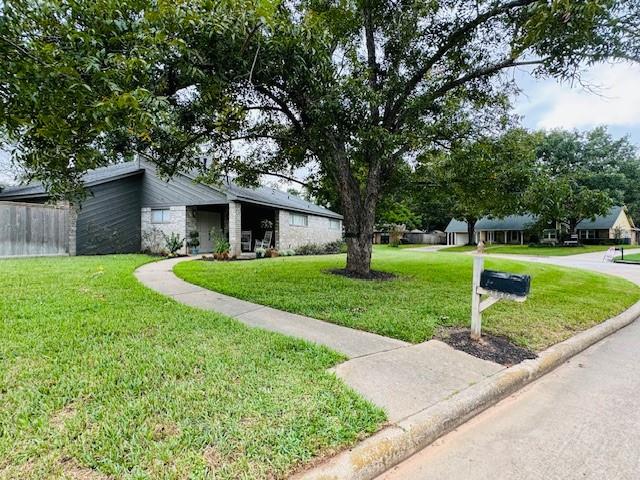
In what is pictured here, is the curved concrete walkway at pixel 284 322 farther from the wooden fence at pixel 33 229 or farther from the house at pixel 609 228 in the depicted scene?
the house at pixel 609 228

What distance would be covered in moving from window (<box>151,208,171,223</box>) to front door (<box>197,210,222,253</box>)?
1.35 meters

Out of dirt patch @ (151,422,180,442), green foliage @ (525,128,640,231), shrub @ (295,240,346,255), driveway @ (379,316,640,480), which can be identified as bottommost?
driveway @ (379,316,640,480)

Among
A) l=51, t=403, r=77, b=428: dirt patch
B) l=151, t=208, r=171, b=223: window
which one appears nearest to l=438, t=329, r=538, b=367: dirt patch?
l=51, t=403, r=77, b=428: dirt patch

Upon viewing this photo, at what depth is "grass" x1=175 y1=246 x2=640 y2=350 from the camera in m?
4.46

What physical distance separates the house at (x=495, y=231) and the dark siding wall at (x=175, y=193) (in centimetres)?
3132

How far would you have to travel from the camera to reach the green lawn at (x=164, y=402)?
1.82 m

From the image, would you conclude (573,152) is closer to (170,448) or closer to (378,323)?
(378,323)

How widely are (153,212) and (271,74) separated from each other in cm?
1222

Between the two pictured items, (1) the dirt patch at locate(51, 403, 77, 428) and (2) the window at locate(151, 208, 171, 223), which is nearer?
(1) the dirt patch at locate(51, 403, 77, 428)

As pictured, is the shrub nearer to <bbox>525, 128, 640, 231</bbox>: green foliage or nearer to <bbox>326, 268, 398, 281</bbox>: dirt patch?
<bbox>326, 268, 398, 281</bbox>: dirt patch

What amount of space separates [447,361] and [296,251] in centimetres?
1409

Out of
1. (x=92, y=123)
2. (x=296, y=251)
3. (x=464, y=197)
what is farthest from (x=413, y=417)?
(x=296, y=251)

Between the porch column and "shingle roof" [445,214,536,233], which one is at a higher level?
"shingle roof" [445,214,536,233]

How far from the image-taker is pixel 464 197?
9484mm
